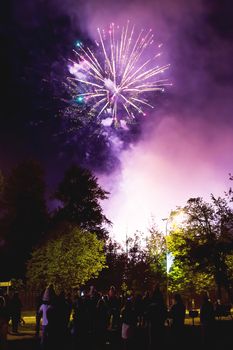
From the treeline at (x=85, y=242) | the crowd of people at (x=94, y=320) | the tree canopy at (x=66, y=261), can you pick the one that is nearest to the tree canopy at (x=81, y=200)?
the treeline at (x=85, y=242)

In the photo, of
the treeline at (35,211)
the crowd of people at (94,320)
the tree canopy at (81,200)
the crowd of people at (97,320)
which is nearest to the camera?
the crowd of people at (94,320)

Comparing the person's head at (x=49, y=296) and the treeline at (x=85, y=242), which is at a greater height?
the treeline at (x=85, y=242)

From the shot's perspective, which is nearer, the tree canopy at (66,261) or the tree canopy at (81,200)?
the tree canopy at (66,261)

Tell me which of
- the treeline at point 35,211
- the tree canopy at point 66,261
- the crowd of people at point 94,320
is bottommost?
the crowd of people at point 94,320

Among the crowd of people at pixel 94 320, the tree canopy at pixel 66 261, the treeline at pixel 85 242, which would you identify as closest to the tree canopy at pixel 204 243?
the treeline at pixel 85 242

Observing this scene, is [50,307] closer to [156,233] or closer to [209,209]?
[209,209]

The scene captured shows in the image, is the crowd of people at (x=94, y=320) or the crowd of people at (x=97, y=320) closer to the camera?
the crowd of people at (x=94, y=320)

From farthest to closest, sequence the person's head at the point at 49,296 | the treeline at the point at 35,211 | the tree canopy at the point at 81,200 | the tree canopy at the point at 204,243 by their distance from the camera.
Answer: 1. the tree canopy at the point at 81,200
2. the treeline at the point at 35,211
3. the tree canopy at the point at 204,243
4. the person's head at the point at 49,296

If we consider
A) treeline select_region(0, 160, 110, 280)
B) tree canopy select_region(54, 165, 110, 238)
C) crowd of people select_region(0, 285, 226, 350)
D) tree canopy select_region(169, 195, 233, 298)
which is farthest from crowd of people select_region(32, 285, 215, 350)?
tree canopy select_region(54, 165, 110, 238)

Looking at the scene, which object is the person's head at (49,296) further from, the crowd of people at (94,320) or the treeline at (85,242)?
the treeline at (85,242)

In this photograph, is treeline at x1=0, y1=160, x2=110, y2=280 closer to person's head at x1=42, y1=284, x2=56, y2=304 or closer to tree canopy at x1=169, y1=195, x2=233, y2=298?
tree canopy at x1=169, y1=195, x2=233, y2=298

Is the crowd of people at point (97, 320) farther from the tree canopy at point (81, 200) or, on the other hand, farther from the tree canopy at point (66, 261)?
the tree canopy at point (81, 200)

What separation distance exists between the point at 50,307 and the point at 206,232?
34.5m

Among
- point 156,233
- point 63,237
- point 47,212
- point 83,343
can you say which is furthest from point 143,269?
point 83,343
